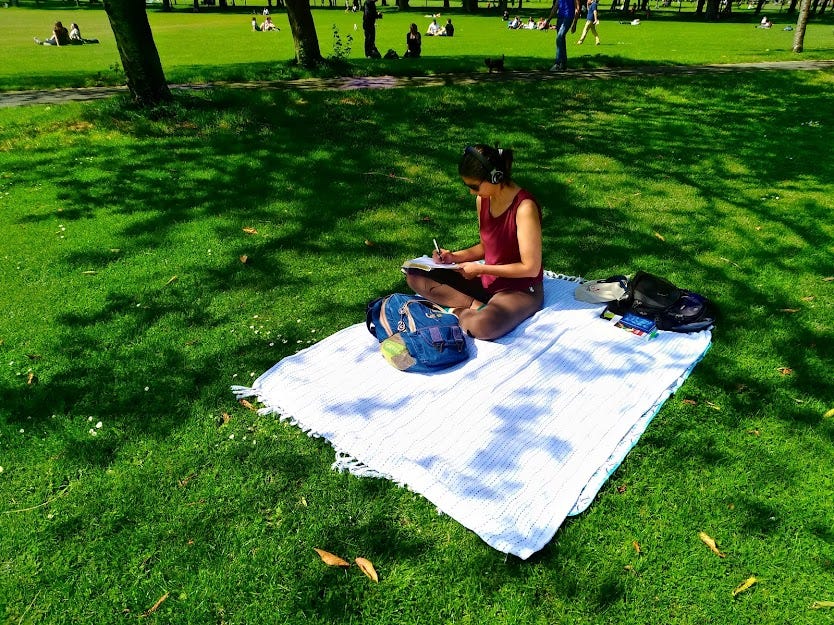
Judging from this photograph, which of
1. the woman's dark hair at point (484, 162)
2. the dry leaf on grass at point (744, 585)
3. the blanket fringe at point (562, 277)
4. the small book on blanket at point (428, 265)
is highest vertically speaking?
the woman's dark hair at point (484, 162)

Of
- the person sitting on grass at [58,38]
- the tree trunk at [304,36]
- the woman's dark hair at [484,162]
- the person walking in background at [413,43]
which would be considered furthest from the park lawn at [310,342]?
the person sitting on grass at [58,38]

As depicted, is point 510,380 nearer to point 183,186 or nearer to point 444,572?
point 444,572

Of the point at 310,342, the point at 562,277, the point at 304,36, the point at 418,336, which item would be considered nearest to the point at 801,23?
the point at 304,36

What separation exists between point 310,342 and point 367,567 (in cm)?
232

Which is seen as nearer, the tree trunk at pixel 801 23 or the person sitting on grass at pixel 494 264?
the person sitting on grass at pixel 494 264

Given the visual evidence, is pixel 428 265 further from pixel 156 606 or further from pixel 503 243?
pixel 156 606

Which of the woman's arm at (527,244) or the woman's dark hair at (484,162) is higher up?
the woman's dark hair at (484,162)

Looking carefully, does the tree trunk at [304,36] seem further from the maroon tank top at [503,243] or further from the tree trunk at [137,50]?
the maroon tank top at [503,243]

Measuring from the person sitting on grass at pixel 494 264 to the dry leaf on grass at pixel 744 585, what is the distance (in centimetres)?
241

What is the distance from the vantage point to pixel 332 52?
20703mm

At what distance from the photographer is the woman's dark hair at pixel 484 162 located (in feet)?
14.0

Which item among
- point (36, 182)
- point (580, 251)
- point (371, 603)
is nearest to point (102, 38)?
point (36, 182)

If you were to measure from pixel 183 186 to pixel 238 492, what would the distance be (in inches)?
232

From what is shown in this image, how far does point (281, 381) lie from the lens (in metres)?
4.26
